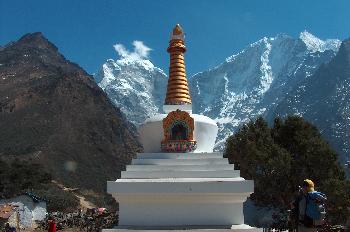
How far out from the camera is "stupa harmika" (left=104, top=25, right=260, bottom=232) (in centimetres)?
1469

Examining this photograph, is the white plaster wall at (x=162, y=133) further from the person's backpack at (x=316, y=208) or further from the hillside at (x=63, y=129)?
the hillside at (x=63, y=129)

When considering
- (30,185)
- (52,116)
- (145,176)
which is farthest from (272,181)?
(52,116)

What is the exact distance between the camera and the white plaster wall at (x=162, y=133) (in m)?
17.0

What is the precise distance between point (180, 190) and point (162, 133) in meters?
2.83

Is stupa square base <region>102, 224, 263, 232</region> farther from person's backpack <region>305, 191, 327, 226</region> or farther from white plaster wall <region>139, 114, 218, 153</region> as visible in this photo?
person's backpack <region>305, 191, 327, 226</region>

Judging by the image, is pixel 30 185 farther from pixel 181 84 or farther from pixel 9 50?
pixel 9 50

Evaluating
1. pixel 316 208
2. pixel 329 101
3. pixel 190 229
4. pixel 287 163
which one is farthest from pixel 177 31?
pixel 329 101

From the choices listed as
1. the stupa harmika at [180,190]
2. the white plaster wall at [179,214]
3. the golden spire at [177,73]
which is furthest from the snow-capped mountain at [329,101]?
the white plaster wall at [179,214]

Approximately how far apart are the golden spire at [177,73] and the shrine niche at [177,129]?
1041 millimetres

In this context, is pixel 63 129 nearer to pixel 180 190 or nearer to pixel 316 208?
pixel 180 190

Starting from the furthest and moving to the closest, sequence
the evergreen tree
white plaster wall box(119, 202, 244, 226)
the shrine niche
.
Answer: the evergreen tree
the shrine niche
white plaster wall box(119, 202, 244, 226)

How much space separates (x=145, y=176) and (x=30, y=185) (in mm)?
35411

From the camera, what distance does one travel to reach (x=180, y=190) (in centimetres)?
1462

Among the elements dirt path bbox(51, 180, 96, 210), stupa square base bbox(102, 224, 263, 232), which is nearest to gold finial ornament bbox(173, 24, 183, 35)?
stupa square base bbox(102, 224, 263, 232)
